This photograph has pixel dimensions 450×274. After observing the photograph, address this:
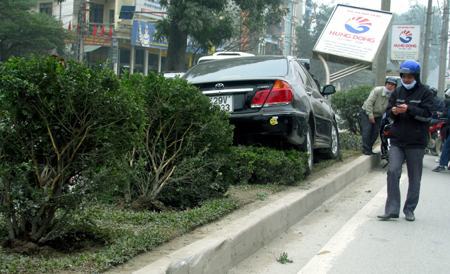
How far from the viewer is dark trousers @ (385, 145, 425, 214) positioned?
639cm

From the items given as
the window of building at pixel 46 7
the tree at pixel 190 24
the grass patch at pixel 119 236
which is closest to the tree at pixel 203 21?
the tree at pixel 190 24

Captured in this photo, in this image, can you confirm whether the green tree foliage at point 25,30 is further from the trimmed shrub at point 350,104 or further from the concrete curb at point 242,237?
the concrete curb at point 242,237

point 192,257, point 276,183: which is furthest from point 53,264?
point 276,183

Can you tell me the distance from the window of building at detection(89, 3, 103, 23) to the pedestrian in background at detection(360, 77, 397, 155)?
31326 millimetres

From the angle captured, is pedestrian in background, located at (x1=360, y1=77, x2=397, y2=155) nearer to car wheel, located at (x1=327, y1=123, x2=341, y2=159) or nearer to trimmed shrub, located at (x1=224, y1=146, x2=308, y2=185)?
car wheel, located at (x1=327, y1=123, x2=341, y2=159)

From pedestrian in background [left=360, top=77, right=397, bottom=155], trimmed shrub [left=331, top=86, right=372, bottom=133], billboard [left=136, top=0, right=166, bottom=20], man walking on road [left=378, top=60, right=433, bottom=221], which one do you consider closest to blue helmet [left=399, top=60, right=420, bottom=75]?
man walking on road [left=378, top=60, right=433, bottom=221]

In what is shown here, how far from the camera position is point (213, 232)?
461 cm

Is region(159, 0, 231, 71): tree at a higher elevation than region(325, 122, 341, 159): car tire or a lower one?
higher

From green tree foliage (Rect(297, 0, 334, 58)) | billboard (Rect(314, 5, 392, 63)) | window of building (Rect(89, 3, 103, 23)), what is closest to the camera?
billboard (Rect(314, 5, 392, 63))

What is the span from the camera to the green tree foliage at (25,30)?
3136 centimetres

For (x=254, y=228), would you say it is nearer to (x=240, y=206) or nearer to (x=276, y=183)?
(x=240, y=206)

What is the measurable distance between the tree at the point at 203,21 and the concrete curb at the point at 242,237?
14.0 meters

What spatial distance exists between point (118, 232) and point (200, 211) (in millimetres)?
952

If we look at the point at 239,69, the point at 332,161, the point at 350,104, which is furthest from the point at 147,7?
the point at 239,69
